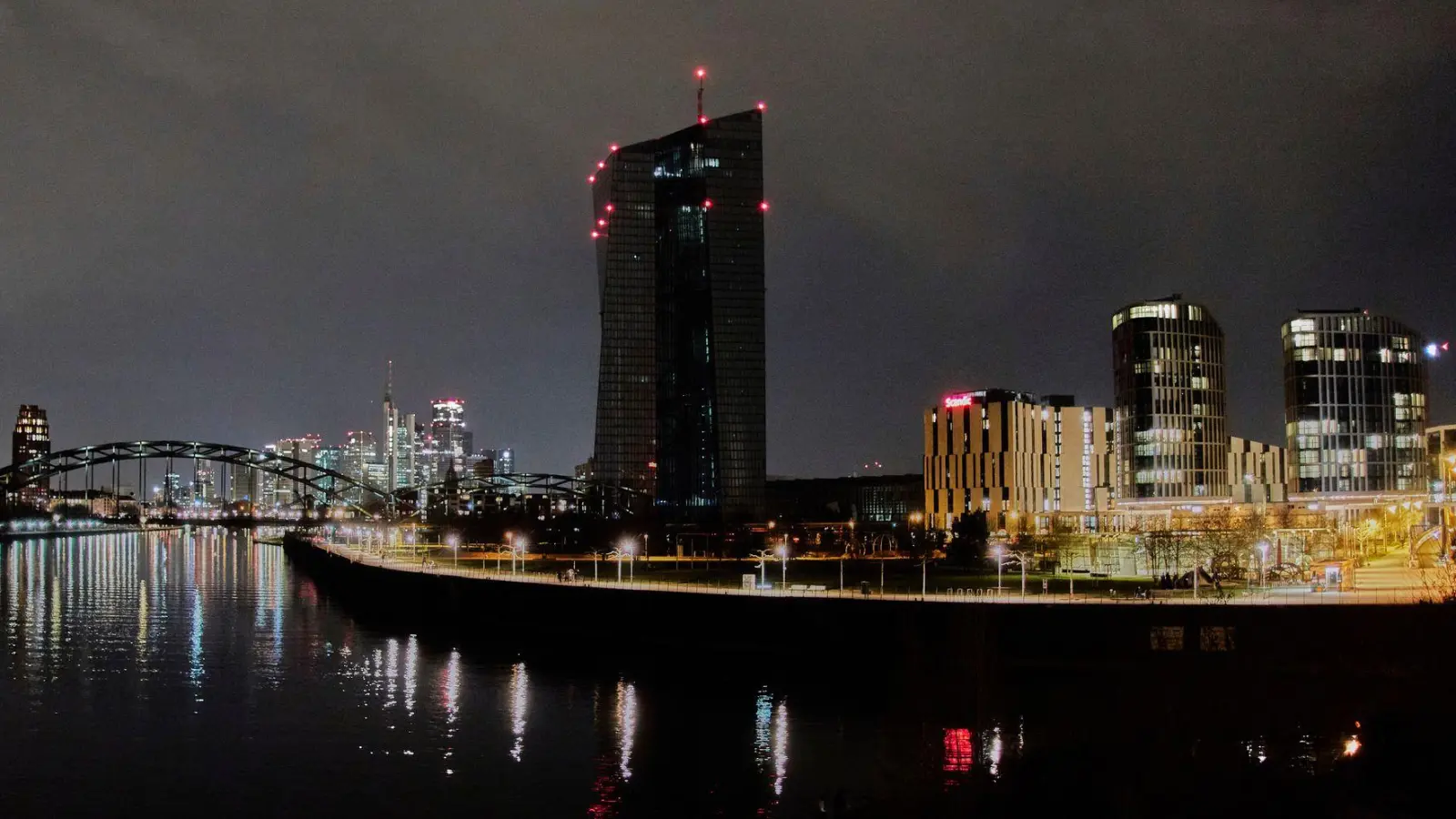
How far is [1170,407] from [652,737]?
3305 inches

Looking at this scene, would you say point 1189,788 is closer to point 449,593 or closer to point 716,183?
point 449,593

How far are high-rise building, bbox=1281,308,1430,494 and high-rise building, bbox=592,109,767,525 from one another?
84.6 m

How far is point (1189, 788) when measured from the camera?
23.5m

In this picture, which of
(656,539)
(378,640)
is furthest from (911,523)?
(378,640)

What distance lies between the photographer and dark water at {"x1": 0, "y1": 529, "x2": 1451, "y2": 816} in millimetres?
25562

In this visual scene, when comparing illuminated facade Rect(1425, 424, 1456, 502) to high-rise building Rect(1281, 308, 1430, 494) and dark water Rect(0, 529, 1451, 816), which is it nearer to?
high-rise building Rect(1281, 308, 1430, 494)

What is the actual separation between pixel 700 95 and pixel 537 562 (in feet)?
340

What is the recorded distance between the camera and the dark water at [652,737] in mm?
25562

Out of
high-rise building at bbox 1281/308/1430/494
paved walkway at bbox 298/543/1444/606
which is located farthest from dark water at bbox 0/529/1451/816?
high-rise building at bbox 1281/308/1430/494

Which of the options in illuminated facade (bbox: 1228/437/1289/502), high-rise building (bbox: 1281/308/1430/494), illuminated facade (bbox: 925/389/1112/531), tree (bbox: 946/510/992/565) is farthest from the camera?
Answer: illuminated facade (bbox: 925/389/1112/531)

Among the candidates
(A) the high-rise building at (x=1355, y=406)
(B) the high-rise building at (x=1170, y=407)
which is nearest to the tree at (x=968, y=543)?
(B) the high-rise building at (x=1170, y=407)

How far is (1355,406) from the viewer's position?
335ft

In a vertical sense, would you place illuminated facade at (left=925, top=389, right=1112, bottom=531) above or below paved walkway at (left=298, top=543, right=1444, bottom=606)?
above

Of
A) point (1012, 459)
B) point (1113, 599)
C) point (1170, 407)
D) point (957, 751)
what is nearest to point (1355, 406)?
point (1170, 407)
